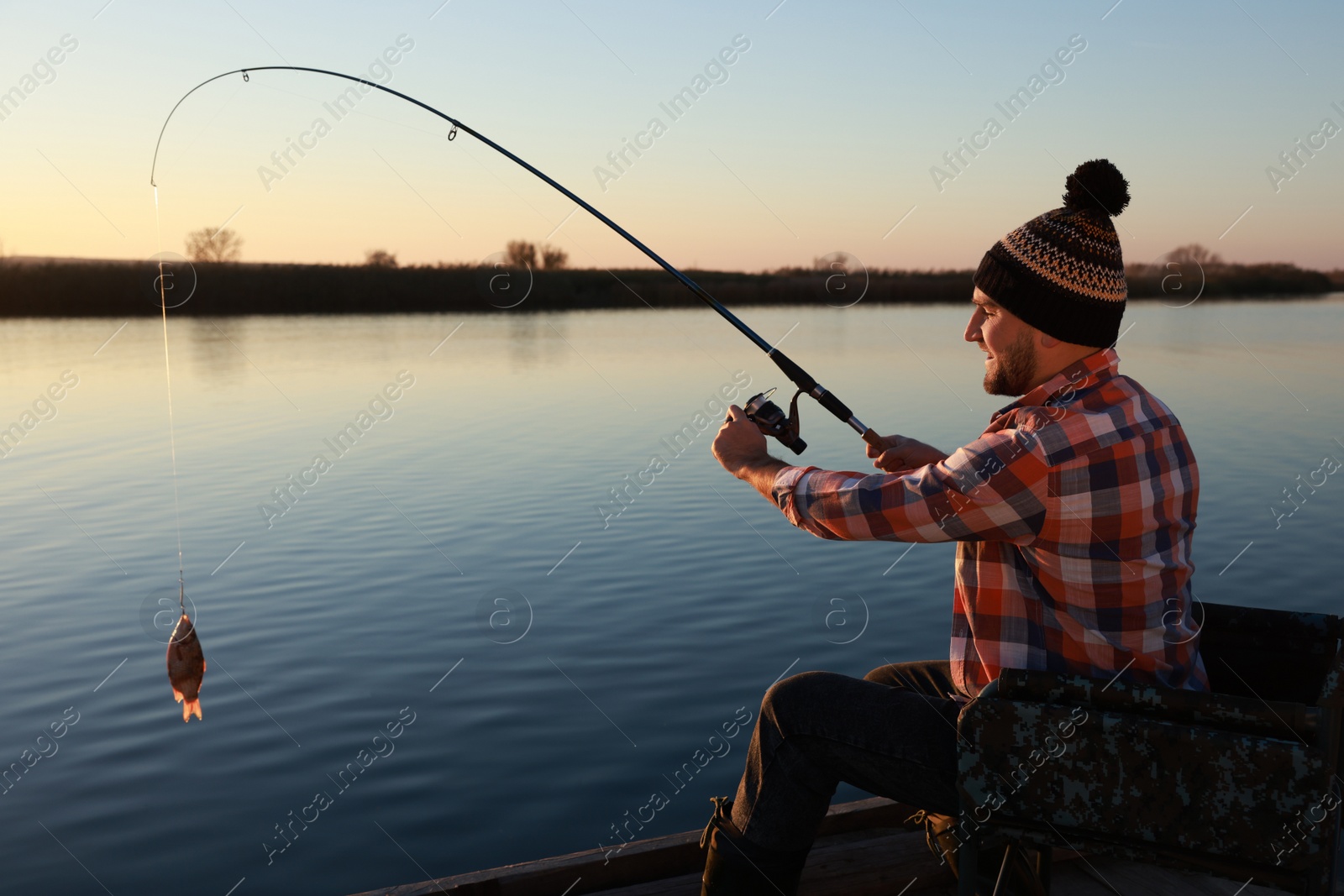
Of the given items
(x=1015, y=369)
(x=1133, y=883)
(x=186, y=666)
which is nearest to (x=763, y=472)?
(x=1015, y=369)

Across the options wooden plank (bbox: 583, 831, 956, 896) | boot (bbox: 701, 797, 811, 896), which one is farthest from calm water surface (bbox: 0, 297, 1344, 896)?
boot (bbox: 701, 797, 811, 896)

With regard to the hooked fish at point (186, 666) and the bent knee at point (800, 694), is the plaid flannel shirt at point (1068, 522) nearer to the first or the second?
the bent knee at point (800, 694)

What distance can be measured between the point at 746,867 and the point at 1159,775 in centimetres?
86

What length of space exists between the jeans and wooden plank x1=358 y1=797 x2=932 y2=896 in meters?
0.79

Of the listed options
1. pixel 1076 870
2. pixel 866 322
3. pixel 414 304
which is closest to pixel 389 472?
pixel 1076 870

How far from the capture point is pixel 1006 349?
2.46 meters

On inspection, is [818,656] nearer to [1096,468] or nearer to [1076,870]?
[1076,870]

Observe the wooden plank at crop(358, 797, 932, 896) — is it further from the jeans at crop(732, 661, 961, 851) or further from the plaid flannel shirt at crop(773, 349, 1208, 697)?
the plaid flannel shirt at crop(773, 349, 1208, 697)

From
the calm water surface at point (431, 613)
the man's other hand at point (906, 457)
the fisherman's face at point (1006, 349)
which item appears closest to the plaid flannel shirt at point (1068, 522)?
the fisherman's face at point (1006, 349)

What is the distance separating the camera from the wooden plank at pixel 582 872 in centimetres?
287

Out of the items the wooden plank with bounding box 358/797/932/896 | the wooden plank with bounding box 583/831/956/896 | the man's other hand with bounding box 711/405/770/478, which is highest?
the man's other hand with bounding box 711/405/770/478

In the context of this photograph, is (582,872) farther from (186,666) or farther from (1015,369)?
(1015,369)

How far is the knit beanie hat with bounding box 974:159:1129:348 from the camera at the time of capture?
2.35 m

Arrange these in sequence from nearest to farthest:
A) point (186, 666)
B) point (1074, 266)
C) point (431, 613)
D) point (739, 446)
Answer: point (1074, 266), point (739, 446), point (186, 666), point (431, 613)
